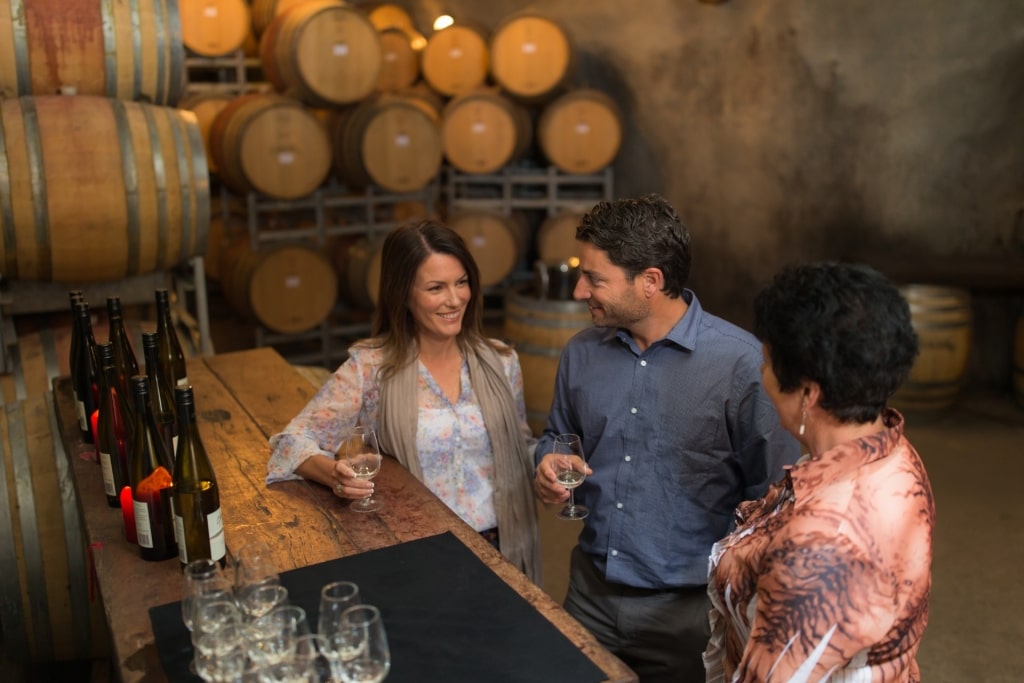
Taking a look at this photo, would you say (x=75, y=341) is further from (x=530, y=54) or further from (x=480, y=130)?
(x=530, y=54)

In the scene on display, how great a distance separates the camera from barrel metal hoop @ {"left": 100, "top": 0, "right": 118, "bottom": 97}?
3.90 m

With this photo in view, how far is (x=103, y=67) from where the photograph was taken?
13.0 ft

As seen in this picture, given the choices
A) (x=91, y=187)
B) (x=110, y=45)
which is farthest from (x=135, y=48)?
(x=91, y=187)

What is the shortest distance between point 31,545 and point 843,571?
2560mm

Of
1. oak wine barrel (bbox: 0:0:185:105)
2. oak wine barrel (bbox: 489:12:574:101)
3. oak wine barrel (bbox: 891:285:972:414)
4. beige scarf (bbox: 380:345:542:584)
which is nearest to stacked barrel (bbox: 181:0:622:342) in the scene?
oak wine barrel (bbox: 489:12:574:101)

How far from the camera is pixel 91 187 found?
376cm

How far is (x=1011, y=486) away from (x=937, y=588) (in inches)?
52.8

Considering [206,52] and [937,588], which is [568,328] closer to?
[937,588]

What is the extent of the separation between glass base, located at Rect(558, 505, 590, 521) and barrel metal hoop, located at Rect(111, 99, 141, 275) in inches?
98.1

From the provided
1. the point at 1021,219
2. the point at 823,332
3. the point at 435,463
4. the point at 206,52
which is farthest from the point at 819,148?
the point at 823,332

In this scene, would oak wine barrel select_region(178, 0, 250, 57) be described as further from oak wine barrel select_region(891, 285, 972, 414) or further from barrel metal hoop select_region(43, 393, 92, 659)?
oak wine barrel select_region(891, 285, 972, 414)

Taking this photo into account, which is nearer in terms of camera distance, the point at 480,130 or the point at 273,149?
the point at 273,149

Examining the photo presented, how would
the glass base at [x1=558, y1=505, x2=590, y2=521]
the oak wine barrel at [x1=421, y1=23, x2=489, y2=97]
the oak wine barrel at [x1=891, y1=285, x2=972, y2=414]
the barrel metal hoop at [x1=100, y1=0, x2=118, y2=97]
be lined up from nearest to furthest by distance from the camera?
the glass base at [x1=558, y1=505, x2=590, y2=521]
the barrel metal hoop at [x1=100, y1=0, x2=118, y2=97]
the oak wine barrel at [x1=891, y1=285, x2=972, y2=414]
the oak wine barrel at [x1=421, y1=23, x2=489, y2=97]

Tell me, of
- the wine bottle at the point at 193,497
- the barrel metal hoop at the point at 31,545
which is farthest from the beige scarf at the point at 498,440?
the barrel metal hoop at the point at 31,545
